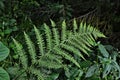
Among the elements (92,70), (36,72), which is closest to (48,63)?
(36,72)

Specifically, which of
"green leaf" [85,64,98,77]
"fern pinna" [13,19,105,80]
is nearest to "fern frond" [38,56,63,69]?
"fern pinna" [13,19,105,80]

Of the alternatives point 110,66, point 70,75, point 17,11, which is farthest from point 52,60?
point 17,11

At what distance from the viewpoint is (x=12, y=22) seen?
3.46 m

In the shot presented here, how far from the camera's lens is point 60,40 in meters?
2.96

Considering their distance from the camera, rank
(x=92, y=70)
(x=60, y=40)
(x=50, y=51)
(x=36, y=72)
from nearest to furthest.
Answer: (x=36, y=72), (x=50, y=51), (x=92, y=70), (x=60, y=40)

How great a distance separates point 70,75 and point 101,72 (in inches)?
14.1

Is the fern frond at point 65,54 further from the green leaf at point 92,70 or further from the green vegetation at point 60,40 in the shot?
the green leaf at point 92,70

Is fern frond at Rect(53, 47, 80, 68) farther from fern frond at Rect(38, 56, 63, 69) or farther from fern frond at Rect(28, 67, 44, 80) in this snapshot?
fern frond at Rect(28, 67, 44, 80)

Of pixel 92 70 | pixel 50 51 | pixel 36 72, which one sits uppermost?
pixel 50 51

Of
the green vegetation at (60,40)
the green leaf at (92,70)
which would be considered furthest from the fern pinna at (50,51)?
the green leaf at (92,70)

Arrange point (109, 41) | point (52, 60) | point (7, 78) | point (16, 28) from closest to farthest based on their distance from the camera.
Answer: point (7, 78) → point (52, 60) → point (16, 28) → point (109, 41)

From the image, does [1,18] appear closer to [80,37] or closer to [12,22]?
[12,22]

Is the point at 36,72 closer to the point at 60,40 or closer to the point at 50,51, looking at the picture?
the point at 50,51

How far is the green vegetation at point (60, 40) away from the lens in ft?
8.11
